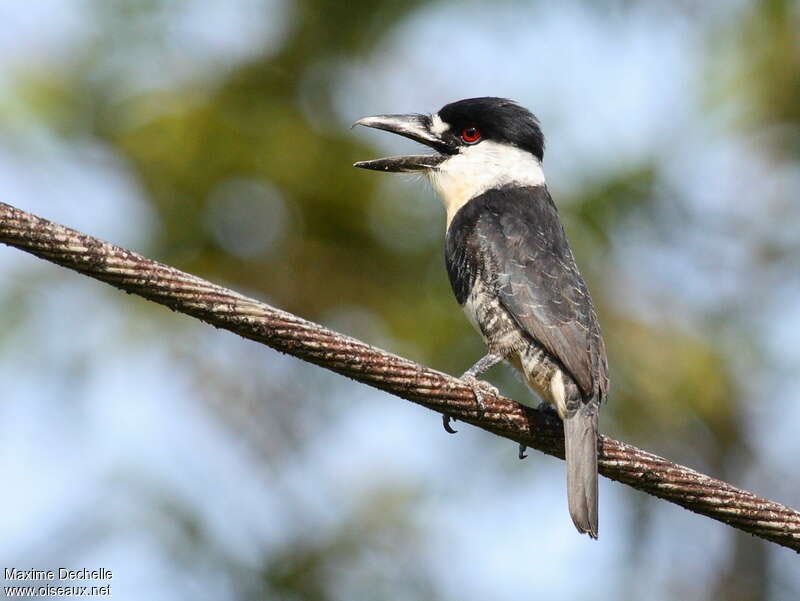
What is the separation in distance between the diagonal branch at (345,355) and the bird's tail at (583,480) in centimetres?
5

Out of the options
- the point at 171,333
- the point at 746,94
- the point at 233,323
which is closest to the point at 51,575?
the point at 171,333

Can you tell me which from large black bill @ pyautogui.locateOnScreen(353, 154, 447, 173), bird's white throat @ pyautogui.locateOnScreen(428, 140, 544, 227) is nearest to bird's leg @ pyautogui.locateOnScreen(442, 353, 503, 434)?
bird's white throat @ pyautogui.locateOnScreen(428, 140, 544, 227)

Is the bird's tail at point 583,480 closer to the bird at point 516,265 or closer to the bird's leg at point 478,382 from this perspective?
the bird at point 516,265

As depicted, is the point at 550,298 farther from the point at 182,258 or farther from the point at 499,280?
the point at 182,258

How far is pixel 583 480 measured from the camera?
12.9ft

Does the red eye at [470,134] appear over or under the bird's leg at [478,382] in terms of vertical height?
over

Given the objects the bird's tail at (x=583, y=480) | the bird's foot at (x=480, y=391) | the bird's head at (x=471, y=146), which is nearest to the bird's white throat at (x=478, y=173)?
the bird's head at (x=471, y=146)

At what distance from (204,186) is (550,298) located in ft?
18.2

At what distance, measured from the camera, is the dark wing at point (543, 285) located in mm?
4336

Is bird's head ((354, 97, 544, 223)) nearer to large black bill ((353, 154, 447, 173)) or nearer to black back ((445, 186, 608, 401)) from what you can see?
large black bill ((353, 154, 447, 173))

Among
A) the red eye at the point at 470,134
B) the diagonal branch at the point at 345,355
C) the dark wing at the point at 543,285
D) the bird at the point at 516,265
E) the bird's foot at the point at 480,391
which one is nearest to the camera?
the diagonal branch at the point at 345,355

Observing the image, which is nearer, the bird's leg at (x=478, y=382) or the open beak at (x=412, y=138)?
the bird's leg at (x=478, y=382)

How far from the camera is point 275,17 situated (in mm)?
10570

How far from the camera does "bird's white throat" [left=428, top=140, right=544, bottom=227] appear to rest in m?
5.27
